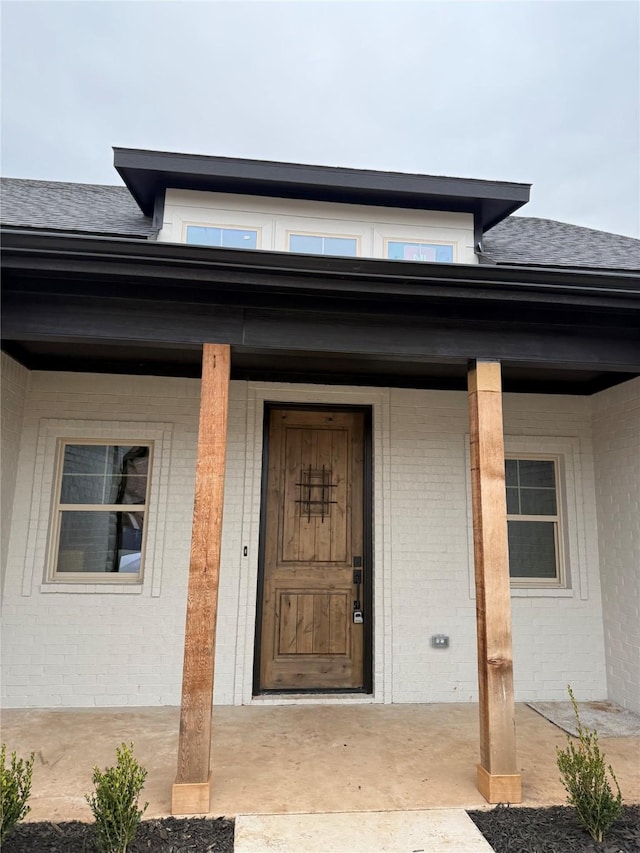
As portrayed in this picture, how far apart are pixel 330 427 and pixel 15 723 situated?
3.28m

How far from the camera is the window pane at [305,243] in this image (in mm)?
4711

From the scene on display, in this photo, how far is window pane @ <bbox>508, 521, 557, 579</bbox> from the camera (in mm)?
4785

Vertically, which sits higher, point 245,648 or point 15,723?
point 245,648

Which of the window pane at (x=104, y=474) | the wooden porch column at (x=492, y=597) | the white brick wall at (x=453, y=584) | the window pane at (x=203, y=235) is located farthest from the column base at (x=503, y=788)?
the window pane at (x=203, y=235)

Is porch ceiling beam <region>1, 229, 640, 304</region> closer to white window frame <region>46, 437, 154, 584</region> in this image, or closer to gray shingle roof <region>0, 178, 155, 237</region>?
gray shingle roof <region>0, 178, 155, 237</region>

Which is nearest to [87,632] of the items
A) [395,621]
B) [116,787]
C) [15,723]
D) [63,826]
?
[15,723]

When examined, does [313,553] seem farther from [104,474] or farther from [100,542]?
[104,474]

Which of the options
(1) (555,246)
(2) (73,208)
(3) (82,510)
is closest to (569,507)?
(1) (555,246)

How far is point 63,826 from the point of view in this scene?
252 cm

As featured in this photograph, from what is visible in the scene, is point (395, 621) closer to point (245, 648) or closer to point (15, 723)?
point (245, 648)

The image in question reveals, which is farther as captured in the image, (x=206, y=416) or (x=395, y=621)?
(x=395, y=621)

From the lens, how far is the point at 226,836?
246 centimetres

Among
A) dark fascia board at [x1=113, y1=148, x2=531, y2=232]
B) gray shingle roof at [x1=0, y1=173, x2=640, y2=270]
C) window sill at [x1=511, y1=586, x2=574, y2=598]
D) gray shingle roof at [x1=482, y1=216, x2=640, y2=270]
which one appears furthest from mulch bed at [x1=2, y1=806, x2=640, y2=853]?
dark fascia board at [x1=113, y1=148, x2=531, y2=232]

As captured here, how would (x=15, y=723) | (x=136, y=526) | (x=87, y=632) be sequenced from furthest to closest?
(x=136, y=526) → (x=87, y=632) → (x=15, y=723)
